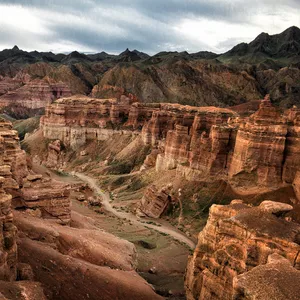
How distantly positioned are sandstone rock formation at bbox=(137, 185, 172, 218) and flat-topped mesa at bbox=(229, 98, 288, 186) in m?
11.6

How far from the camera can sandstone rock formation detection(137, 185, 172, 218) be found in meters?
55.2

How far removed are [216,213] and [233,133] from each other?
2957 cm

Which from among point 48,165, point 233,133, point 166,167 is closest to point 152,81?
point 48,165

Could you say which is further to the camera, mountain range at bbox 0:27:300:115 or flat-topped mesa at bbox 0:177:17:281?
mountain range at bbox 0:27:300:115

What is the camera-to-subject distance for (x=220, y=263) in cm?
2244

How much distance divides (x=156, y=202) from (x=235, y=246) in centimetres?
3380

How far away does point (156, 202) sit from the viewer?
55812 mm

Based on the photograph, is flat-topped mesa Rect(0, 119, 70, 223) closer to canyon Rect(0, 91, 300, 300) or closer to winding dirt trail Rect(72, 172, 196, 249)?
canyon Rect(0, 91, 300, 300)

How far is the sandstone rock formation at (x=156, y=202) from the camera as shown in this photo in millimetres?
55156

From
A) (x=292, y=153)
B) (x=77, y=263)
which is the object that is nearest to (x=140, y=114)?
(x=292, y=153)

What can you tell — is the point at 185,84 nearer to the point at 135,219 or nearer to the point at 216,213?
A: the point at 135,219

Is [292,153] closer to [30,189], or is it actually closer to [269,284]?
[30,189]

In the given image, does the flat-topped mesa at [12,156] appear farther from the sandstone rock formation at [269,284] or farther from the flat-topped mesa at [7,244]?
the sandstone rock formation at [269,284]

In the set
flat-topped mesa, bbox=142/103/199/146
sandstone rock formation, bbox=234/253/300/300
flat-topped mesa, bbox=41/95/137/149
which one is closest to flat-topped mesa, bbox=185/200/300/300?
sandstone rock formation, bbox=234/253/300/300
